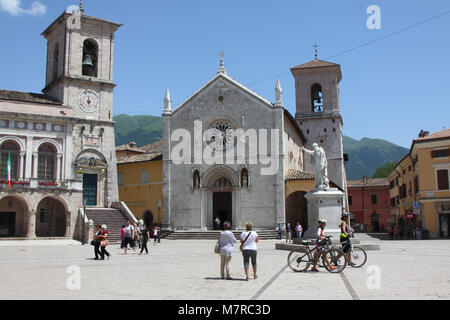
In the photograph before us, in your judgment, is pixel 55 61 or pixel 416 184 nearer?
pixel 416 184

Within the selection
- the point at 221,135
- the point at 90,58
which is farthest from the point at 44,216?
the point at 221,135

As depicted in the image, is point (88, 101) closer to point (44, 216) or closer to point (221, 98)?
point (44, 216)

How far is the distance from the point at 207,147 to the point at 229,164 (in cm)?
234

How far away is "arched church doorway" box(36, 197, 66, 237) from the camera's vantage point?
3625cm

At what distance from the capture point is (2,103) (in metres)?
34.5

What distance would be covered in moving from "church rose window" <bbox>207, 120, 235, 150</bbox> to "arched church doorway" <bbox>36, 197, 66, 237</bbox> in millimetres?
12917

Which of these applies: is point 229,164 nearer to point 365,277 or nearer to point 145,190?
point 145,190

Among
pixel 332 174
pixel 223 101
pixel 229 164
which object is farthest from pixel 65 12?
pixel 332 174

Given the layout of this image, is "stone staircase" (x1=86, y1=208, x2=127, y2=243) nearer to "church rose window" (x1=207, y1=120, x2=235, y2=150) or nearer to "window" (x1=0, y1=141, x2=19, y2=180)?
"window" (x1=0, y1=141, x2=19, y2=180)

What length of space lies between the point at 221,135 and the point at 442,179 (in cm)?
1723

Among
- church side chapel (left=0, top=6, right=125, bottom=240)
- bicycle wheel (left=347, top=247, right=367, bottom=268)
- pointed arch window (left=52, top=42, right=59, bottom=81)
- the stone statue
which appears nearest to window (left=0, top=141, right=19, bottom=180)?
church side chapel (left=0, top=6, right=125, bottom=240)

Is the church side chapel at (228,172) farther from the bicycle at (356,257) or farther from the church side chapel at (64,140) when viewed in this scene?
the bicycle at (356,257)

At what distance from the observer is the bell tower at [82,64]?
1495 inches

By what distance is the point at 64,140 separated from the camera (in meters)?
36.6
